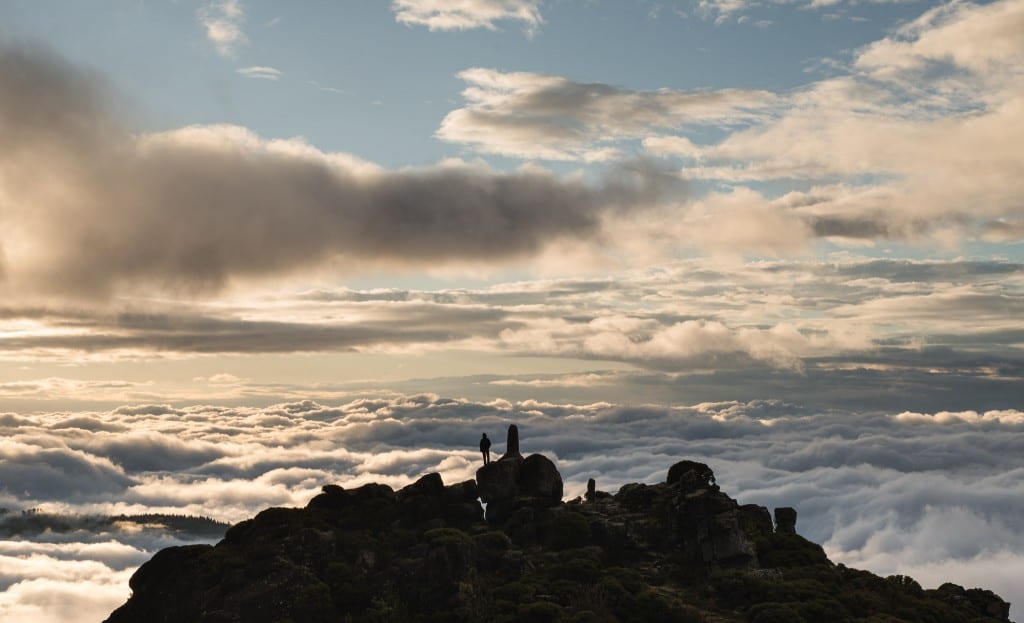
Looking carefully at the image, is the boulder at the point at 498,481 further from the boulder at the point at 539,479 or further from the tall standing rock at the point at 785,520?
the tall standing rock at the point at 785,520

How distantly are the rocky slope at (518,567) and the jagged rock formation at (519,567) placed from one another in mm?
131

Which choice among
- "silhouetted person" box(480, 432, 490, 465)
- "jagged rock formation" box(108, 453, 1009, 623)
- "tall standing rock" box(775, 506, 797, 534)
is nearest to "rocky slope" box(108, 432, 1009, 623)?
"jagged rock formation" box(108, 453, 1009, 623)

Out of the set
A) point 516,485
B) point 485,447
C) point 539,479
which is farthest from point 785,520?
point 485,447

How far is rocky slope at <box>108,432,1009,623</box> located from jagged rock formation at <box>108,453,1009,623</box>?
13cm

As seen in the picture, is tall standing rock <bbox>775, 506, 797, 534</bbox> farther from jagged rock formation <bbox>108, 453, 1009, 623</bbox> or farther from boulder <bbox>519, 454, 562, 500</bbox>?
boulder <bbox>519, 454, 562, 500</bbox>

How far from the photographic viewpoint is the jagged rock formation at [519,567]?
200ft

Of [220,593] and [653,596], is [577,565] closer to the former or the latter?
[653,596]

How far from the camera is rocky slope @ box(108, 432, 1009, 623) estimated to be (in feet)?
200

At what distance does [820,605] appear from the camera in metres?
61.1

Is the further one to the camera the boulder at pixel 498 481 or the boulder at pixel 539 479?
the boulder at pixel 539 479

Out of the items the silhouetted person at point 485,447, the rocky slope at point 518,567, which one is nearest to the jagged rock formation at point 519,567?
the rocky slope at point 518,567

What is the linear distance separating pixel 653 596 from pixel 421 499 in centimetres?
2473

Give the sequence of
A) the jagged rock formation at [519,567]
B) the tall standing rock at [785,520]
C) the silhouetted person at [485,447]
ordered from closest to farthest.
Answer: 1. the jagged rock formation at [519,567]
2. the silhouetted person at [485,447]
3. the tall standing rock at [785,520]

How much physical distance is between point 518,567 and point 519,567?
103 millimetres
